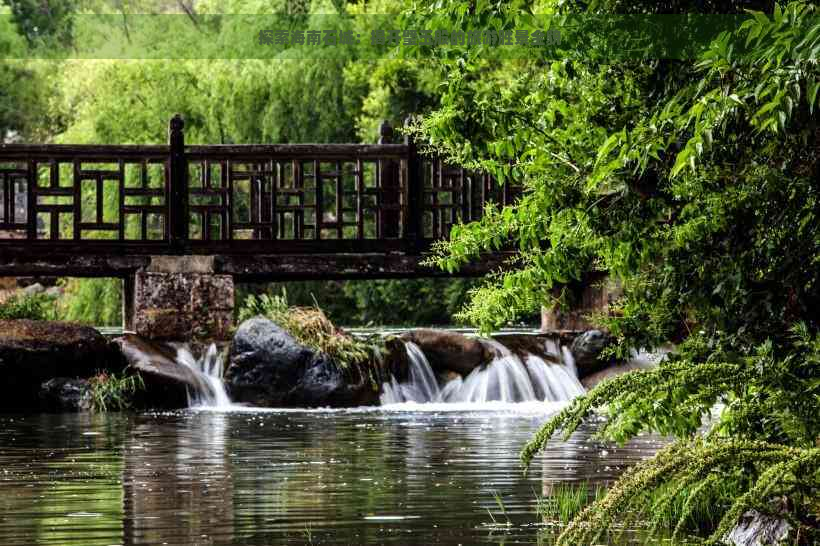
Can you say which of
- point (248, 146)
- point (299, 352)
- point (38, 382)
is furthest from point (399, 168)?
point (38, 382)

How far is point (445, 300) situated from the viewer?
3481 cm

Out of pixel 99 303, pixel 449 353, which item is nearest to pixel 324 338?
pixel 449 353

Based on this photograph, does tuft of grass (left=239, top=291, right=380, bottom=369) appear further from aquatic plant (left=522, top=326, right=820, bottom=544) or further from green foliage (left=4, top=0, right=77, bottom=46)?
green foliage (left=4, top=0, right=77, bottom=46)

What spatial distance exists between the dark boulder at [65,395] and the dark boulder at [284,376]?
61.9 inches

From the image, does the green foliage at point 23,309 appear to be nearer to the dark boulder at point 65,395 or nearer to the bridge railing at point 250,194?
the bridge railing at point 250,194

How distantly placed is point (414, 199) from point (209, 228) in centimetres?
261

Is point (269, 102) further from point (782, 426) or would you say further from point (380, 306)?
point (782, 426)

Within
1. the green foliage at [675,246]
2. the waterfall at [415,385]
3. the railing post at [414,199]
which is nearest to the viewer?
the green foliage at [675,246]

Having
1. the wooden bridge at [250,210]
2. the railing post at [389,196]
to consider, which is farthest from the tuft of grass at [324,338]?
the railing post at [389,196]

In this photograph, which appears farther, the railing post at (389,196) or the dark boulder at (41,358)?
the railing post at (389,196)

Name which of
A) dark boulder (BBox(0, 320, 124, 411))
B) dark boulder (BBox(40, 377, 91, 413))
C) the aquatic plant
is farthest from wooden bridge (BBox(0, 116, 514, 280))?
the aquatic plant

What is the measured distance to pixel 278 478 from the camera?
10859 mm

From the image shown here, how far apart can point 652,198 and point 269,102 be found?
89.9 ft

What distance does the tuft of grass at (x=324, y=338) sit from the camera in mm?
19359
